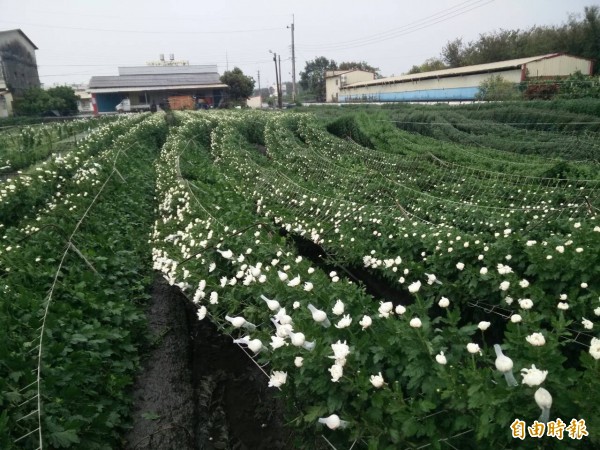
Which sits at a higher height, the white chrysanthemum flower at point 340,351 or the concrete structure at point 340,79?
the concrete structure at point 340,79

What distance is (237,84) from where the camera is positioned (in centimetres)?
5112

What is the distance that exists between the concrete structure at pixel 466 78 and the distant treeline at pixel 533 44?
4686 millimetres

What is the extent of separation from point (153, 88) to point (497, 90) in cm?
3953

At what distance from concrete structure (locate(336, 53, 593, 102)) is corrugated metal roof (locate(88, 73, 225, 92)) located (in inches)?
896

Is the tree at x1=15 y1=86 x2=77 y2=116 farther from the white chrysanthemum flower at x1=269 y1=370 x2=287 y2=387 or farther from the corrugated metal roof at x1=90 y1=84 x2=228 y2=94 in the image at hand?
the white chrysanthemum flower at x1=269 y1=370 x2=287 y2=387

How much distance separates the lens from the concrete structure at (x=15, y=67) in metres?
38.2

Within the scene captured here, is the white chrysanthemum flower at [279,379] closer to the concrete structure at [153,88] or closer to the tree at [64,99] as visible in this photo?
the tree at [64,99]

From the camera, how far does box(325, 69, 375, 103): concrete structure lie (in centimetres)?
5747

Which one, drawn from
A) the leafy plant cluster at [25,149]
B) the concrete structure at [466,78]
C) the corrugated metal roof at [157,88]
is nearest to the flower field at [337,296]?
the leafy plant cluster at [25,149]

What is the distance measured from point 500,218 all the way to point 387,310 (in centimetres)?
362

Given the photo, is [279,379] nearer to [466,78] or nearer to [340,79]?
[466,78]

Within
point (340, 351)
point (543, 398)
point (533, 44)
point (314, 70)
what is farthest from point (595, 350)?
point (314, 70)

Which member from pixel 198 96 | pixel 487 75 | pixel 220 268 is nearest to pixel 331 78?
pixel 198 96

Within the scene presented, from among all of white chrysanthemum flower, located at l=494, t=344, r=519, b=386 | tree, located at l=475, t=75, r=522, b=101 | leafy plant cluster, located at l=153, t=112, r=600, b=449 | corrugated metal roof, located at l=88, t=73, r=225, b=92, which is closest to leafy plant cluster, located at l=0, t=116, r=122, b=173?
A: leafy plant cluster, located at l=153, t=112, r=600, b=449
